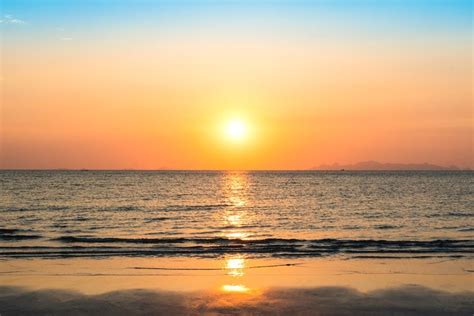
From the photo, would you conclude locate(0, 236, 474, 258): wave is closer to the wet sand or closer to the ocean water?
the ocean water

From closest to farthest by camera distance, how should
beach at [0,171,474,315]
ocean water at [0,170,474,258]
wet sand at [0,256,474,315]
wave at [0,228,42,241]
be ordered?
1. wet sand at [0,256,474,315]
2. beach at [0,171,474,315]
3. ocean water at [0,170,474,258]
4. wave at [0,228,42,241]

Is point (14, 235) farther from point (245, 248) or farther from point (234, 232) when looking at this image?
point (245, 248)

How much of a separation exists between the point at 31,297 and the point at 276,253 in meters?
11.7

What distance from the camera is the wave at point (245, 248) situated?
2269 centimetres

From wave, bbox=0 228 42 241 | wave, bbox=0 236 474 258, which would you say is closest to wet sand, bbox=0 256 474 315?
wave, bbox=0 236 474 258

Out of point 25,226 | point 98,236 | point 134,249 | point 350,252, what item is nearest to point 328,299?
point 350,252

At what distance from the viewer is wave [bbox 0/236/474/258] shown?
2269 cm

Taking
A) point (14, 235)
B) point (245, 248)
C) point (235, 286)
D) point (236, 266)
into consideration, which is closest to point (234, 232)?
point (245, 248)

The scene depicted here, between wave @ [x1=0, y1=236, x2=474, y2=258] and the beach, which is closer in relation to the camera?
the beach

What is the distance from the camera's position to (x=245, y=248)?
24.6 meters

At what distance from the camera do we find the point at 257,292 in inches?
573

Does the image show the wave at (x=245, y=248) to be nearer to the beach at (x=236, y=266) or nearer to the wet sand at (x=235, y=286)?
the beach at (x=236, y=266)

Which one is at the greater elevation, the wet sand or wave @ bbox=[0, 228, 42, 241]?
wave @ bbox=[0, 228, 42, 241]

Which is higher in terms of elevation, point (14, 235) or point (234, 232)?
point (14, 235)
